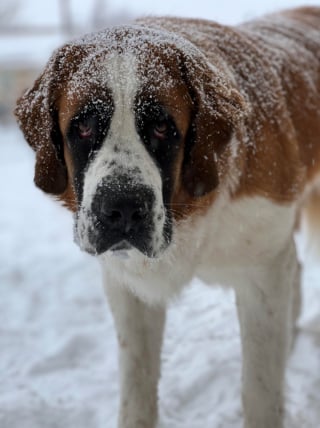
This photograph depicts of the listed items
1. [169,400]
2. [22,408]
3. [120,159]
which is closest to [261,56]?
[120,159]

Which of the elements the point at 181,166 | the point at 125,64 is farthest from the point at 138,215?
the point at 125,64

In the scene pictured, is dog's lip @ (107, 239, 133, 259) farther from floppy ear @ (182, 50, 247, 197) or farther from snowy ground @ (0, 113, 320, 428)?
snowy ground @ (0, 113, 320, 428)

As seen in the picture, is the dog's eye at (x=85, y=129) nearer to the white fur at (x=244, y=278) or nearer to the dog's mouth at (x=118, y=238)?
the dog's mouth at (x=118, y=238)

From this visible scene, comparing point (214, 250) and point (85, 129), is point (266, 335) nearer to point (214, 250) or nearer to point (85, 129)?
point (214, 250)

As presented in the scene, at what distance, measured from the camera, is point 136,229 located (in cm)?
145

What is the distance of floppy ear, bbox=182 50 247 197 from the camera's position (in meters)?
1.57

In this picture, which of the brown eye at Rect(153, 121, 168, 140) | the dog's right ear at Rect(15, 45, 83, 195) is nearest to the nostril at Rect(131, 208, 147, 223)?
the brown eye at Rect(153, 121, 168, 140)

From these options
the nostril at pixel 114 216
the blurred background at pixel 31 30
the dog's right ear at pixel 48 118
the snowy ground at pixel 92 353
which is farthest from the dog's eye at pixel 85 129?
the blurred background at pixel 31 30

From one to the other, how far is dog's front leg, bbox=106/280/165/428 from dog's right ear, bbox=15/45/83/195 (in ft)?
1.71

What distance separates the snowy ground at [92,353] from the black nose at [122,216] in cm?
98

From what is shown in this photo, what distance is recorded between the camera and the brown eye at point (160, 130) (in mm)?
1500

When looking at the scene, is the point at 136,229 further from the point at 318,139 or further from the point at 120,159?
the point at 318,139

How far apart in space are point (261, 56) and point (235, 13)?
1398 mm

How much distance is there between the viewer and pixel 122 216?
55.8 inches
